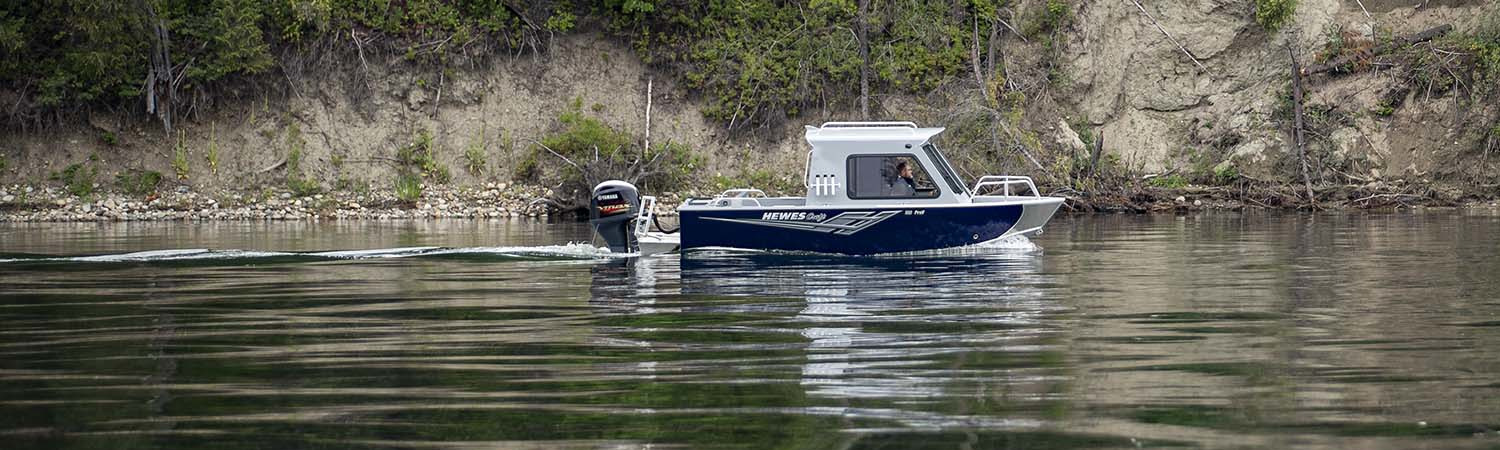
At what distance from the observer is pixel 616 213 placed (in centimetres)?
2205

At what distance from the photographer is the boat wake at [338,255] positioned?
71.0 feet

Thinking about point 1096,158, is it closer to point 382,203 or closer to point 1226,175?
point 1226,175

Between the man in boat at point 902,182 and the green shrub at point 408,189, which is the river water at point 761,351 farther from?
the green shrub at point 408,189

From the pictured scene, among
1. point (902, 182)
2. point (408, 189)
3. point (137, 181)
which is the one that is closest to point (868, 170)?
point (902, 182)

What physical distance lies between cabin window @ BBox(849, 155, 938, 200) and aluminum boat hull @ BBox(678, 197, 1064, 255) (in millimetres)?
268

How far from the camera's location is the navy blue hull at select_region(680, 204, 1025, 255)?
21906mm

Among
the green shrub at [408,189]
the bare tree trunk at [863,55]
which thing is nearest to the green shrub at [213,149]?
the green shrub at [408,189]

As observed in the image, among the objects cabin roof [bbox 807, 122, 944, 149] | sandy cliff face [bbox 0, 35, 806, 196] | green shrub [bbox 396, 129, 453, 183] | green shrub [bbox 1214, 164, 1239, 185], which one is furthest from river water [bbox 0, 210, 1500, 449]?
sandy cliff face [bbox 0, 35, 806, 196]

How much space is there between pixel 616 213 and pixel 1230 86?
83.5 ft

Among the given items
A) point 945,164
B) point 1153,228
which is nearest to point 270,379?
point 945,164

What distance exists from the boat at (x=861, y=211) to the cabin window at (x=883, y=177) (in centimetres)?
1

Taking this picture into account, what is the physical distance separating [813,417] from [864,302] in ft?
22.4

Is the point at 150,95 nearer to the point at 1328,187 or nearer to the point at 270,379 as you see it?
the point at 1328,187

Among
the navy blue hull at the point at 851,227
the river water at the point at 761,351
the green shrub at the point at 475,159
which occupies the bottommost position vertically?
the river water at the point at 761,351
